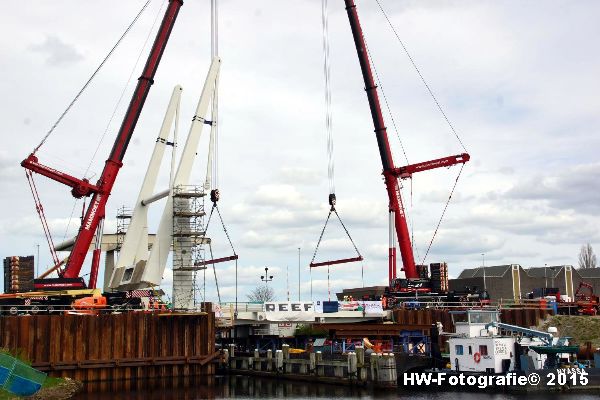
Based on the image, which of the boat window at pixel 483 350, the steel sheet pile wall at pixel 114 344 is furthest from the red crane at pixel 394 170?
the boat window at pixel 483 350

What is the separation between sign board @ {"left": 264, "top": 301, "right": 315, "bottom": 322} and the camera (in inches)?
2571

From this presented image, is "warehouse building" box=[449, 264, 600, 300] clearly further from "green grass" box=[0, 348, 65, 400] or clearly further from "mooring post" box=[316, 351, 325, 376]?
"green grass" box=[0, 348, 65, 400]

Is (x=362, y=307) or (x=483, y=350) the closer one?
(x=483, y=350)

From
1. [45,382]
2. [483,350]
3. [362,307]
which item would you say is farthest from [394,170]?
[45,382]

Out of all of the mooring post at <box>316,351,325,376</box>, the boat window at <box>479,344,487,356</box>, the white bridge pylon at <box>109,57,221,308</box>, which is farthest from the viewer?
the white bridge pylon at <box>109,57,221,308</box>

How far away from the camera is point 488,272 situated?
128 metres

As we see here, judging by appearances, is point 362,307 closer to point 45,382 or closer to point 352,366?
point 352,366

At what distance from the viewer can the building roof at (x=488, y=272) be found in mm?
124250

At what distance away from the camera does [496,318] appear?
51.0 meters

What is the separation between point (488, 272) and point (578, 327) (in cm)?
6561

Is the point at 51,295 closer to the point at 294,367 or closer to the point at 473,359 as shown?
the point at 294,367

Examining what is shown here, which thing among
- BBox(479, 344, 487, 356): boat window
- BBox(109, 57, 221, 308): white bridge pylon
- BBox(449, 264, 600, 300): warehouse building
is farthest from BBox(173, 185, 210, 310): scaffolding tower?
BBox(449, 264, 600, 300): warehouse building

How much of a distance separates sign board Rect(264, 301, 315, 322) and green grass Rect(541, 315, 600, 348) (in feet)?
65.9

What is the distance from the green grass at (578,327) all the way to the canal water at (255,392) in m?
16.2
